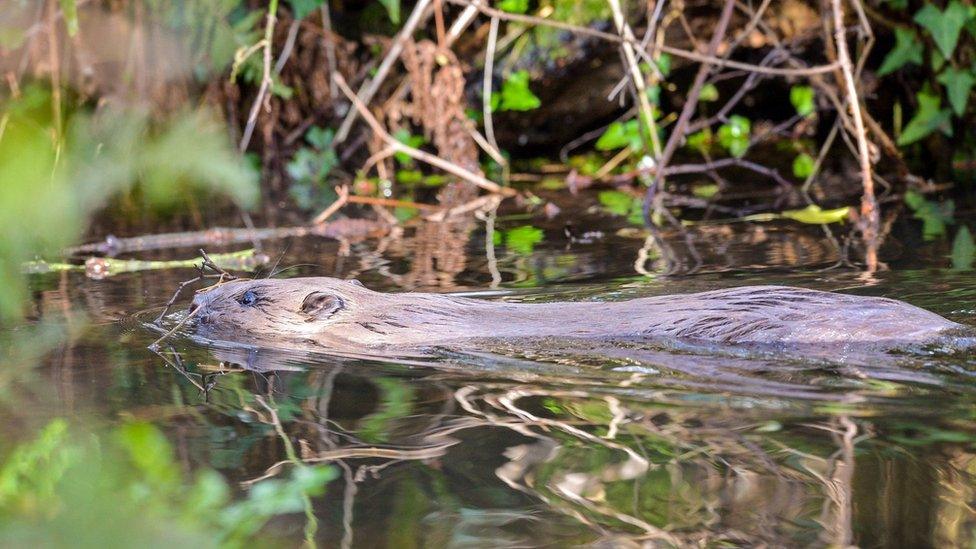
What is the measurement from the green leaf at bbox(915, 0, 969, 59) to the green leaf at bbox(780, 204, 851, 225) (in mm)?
2146

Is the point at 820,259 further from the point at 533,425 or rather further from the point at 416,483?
the point at 416,483

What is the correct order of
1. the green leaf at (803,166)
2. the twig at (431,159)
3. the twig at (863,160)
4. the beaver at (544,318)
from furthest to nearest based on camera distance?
the green leaf at (803,166), the twig at (431,159), the twig at (863,160), the beaver at (544,318)

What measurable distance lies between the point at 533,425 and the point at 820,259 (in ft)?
8.69

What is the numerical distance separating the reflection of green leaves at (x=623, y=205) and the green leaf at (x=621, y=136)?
44.4 inches

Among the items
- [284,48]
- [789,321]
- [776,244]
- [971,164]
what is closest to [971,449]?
[789,321]

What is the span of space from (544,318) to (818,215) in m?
3.07

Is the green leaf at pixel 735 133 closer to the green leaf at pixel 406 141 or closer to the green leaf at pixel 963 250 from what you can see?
the green leaf at pixel 406 141

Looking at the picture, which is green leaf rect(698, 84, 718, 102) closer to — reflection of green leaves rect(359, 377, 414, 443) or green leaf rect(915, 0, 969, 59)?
green leaf rect(915, 0, 969, 59)

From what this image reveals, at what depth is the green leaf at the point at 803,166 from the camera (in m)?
8.23

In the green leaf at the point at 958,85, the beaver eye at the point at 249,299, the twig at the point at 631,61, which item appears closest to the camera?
the beaver eye at the point at 249,299

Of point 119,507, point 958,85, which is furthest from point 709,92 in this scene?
point 119,507

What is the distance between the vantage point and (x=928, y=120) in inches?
327

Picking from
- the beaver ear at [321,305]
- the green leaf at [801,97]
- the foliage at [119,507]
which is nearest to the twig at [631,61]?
the green leaf at [801,97]

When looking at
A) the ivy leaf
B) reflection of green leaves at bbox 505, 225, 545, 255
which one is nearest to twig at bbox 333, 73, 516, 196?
reflection of green leaves at bbox 505, 225, 545, 255
